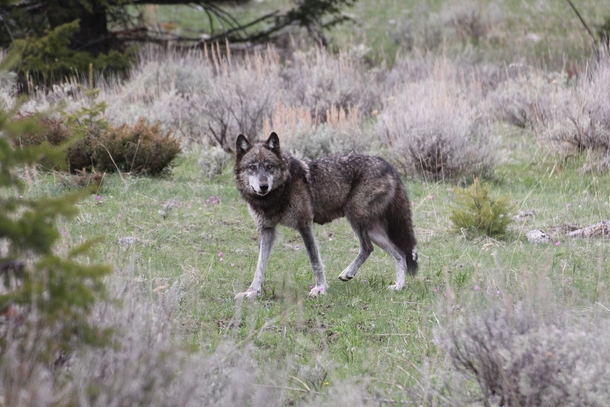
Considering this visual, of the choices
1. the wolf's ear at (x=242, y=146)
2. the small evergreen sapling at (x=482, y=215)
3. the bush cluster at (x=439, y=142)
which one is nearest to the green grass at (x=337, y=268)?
the small evergreen sapling at (x=482, y=215)

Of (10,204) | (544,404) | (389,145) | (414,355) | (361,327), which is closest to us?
(10,204)

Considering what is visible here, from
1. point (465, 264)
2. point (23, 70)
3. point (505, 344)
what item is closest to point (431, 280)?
point (465, 264)

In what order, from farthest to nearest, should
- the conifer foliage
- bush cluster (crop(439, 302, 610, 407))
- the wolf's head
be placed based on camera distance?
the wolf's head → bush cluster (crop(439, 302, 610, 407)) → the conifer foliage

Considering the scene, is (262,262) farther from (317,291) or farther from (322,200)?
(322,200)

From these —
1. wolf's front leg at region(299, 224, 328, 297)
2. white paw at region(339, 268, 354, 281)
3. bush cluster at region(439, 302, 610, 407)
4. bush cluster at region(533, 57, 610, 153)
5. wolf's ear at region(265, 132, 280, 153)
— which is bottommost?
bush cluster at region(533, 57, 610, 153)

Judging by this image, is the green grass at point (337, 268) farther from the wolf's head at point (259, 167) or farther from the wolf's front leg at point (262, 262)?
the wolf's head at point (259, 167)

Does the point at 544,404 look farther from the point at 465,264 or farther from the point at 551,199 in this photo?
the point at 551,199

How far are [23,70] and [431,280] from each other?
1320 cm

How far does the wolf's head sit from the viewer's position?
6.62m

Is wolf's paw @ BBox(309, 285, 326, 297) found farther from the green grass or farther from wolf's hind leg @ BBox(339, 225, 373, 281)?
wolf's hind leg @ BBox(339, 225, 373, 281)

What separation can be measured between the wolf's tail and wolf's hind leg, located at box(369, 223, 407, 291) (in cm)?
7

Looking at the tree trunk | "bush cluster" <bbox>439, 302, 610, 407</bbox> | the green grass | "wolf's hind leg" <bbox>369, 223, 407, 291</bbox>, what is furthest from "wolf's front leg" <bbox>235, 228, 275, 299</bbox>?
the tree trunk

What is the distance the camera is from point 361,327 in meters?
5.89

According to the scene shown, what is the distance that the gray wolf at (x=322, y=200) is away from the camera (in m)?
6.85
